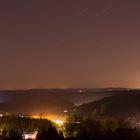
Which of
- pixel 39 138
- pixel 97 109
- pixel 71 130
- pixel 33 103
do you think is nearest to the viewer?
pixel 39 138

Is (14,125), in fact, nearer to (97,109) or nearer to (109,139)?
(109,139)

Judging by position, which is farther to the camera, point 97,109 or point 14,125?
point 97,109

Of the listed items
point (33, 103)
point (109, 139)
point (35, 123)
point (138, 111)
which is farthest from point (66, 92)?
point (109, 139)

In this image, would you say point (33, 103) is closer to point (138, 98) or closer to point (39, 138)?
point (138, 98)

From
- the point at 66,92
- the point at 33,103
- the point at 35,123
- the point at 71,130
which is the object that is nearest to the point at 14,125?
the point at 35,123

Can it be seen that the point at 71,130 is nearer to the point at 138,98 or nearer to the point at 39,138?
the point at 39,138

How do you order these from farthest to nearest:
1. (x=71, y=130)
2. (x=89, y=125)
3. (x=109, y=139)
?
(x=89, y=125) → (x=71, y=130) → (x=109, y=139)

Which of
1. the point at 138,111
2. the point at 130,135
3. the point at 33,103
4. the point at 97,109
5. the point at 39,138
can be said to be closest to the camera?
the point at 39,138

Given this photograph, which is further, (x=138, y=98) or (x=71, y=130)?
(x=138, y=98)

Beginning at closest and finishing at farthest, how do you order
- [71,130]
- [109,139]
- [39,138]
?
[39,138] → [109,139] → [71,130]
